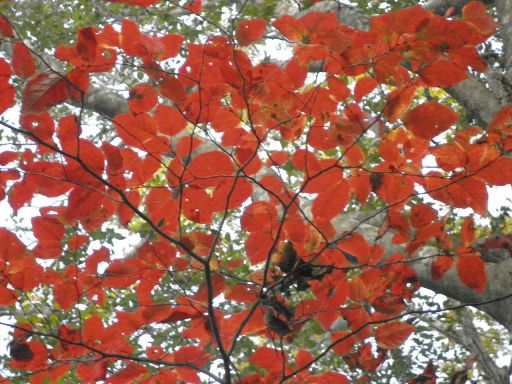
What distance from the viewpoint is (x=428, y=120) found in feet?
5.53

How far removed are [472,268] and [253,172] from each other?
0.77 meters

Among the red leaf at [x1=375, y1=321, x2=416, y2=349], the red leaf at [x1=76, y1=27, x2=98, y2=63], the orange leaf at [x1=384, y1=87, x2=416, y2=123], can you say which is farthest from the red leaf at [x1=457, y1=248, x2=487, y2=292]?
the red leaf at [x1=76, y1=27, x2=98, y2=63]

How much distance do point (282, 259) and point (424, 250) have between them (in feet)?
2.64

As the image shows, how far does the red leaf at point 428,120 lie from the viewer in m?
1.67

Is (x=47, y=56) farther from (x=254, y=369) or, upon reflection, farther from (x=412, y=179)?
(x=254, y=369)

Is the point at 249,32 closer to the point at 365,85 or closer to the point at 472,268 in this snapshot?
the point at 365,85

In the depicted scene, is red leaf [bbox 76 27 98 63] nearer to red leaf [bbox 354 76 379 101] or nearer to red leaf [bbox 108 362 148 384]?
red leaf [bbox 354 76 379 101]

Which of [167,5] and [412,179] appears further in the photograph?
[167,5]

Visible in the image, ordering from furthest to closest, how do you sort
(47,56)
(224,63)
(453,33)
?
(47,56) < (224,63) < (453,33)

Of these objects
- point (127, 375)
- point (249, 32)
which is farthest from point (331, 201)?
point (127, 375)

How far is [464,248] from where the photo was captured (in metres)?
1.93

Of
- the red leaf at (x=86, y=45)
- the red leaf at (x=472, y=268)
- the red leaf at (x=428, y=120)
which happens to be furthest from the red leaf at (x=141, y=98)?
the red leaf at (x=472, y=268)

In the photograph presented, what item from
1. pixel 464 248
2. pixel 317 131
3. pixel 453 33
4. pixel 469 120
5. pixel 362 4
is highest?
pixel 362 4

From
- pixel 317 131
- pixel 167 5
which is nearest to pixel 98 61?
pixel 317 131
